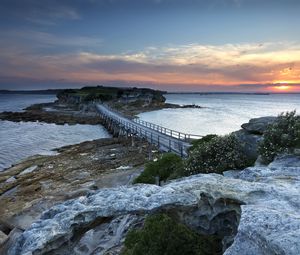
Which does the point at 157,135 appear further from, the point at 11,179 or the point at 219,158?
the point at 219,158

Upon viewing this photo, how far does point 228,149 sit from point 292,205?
8.63 metres

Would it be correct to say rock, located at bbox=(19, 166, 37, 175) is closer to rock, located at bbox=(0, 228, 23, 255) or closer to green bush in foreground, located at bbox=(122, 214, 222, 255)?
rock, located at bbox=(0, 228, 23, 255)

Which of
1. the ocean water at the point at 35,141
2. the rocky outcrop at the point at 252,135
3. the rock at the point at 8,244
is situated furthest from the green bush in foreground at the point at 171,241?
the ocean water at the point at 35,141

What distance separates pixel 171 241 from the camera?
8.16 meters

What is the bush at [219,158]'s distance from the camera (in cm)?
1495

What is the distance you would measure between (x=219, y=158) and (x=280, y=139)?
9.38 feet

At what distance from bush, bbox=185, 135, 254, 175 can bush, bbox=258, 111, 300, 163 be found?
4.14ft

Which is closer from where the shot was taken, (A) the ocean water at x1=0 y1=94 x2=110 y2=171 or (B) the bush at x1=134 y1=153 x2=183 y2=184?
(B) the bush at x1=134 y1=153 x2=183 y2=184

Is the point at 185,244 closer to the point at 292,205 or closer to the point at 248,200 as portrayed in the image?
the point at 248,200

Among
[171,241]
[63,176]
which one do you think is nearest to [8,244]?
[171,241]

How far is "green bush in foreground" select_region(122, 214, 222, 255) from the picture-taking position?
320 inches

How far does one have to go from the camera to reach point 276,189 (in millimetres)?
7711

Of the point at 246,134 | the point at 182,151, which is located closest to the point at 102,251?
the point at 246,134

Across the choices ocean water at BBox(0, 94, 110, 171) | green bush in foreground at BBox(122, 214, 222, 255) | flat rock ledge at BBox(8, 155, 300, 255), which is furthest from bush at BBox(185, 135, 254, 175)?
ocean water at BBox(0, 94, 110, 171)
